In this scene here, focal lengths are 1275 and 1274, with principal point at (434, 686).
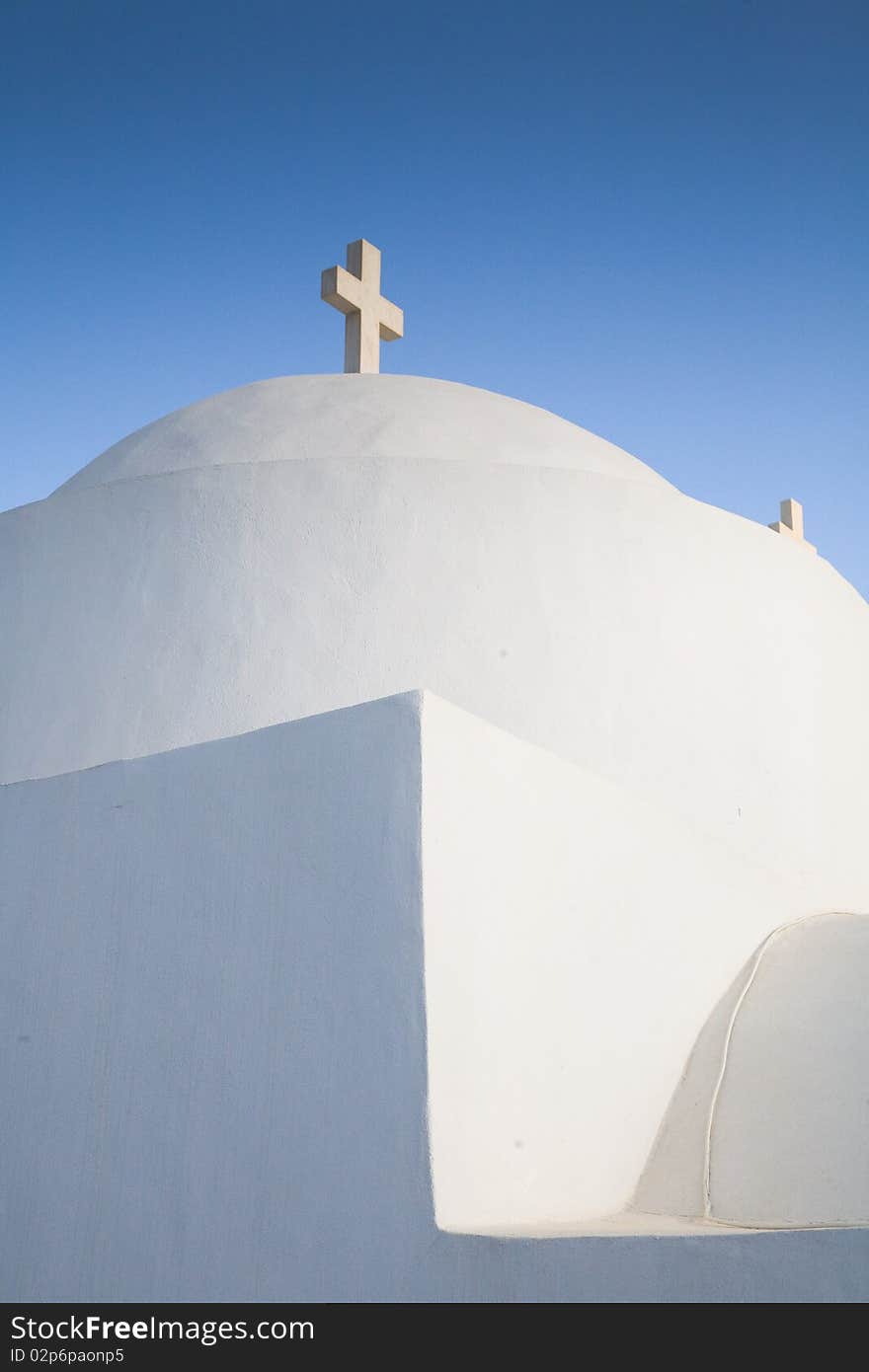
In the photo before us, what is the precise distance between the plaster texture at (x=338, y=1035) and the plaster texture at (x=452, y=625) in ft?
3.17

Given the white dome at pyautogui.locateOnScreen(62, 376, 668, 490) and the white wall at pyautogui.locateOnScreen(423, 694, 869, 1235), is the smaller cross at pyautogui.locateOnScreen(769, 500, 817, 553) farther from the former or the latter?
the white wall at pyautogui.locateOnScreen(423, 694, 869, 1235)

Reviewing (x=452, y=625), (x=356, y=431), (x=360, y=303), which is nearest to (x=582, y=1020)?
(x=452, y=625)

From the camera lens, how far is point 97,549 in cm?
534

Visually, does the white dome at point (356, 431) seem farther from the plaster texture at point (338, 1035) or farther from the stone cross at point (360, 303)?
the plaster texture at point (338, 1035)

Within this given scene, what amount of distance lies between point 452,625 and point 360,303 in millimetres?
3205

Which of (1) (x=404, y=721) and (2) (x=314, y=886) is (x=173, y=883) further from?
(1) (x=404, y=721)

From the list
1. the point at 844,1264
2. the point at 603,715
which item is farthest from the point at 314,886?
the point at 603,715

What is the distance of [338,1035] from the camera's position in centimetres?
318

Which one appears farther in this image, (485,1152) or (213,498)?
(213,498)

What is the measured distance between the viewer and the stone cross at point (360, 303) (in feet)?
24.1

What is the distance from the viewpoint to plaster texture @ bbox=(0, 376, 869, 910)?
4867 mm

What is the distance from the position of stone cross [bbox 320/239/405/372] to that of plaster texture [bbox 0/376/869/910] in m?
1.83

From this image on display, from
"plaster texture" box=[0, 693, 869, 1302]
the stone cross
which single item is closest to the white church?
"plaster texture" box=[0, 693, 869, 1302]
